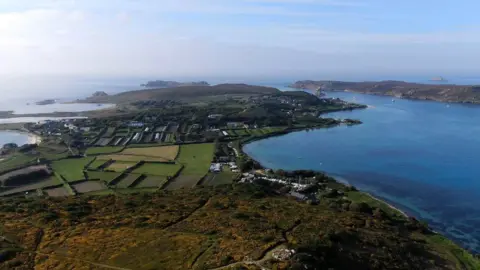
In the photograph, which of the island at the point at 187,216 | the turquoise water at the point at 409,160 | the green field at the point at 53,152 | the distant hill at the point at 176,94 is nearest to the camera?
the island at the point at 187,216

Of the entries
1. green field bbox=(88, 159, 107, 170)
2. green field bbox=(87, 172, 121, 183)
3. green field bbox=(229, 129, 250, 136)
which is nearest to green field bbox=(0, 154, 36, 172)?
green field bbox=(88, 159, 107, 170)

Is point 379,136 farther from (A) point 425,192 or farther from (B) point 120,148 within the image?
(B) point 120,148

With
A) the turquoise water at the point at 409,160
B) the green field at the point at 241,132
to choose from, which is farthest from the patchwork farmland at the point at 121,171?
the green field at the point at 241,132

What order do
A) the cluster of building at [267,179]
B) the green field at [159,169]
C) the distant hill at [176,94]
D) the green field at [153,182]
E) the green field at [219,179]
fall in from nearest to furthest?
the cluster of building at [267,179]
the green field at [153,182]
the green field at [219,179]
the green field at [159,169]
the distant hill at [176,94]

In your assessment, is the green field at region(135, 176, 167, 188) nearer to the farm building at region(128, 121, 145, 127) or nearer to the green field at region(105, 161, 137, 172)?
the green field at region(105, 161, 137, 172)

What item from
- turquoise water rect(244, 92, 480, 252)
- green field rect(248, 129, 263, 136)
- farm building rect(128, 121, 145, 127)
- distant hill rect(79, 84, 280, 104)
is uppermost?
distant hill rect(79, 84, 280, 104)

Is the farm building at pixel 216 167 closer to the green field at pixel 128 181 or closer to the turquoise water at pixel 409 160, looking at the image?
the turquoise water at pixel 409 160

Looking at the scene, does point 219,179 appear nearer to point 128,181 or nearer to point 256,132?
point 128,181
